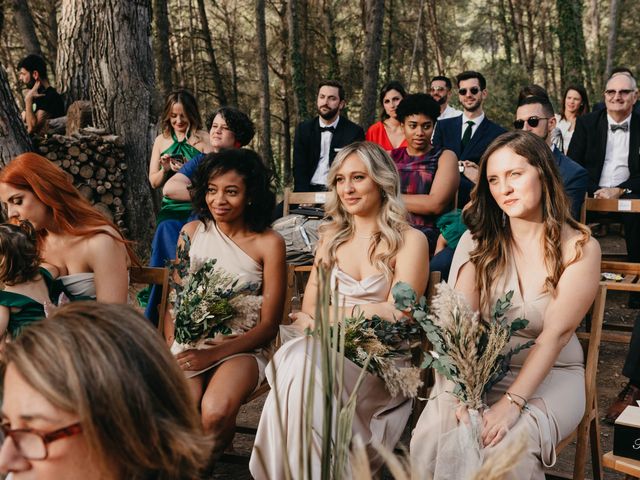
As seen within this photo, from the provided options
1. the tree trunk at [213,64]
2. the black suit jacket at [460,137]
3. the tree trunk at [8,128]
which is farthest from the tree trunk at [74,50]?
the tree trunk at [213,64]

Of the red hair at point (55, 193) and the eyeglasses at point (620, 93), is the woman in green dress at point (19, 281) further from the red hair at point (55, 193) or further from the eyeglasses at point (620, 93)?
the eyeglasses at point (620, 93)

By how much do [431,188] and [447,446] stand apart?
2287mm

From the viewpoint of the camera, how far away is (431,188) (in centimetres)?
433

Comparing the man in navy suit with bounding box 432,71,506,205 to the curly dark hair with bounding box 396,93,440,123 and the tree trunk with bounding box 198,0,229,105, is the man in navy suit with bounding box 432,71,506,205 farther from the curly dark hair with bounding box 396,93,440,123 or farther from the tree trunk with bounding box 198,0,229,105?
the tree trunk with bounding box 198,0,229,105

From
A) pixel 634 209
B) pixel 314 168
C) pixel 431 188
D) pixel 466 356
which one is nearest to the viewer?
pixel 466 356

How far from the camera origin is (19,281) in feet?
9.56

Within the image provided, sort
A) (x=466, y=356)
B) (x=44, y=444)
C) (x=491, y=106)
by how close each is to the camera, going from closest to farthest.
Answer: (x=44, y=444), (x=466, y=356), (x=491, y=106)

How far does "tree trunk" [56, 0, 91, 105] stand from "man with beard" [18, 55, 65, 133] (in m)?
0.14

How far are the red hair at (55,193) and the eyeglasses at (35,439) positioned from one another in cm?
212

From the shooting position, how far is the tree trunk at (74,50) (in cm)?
694

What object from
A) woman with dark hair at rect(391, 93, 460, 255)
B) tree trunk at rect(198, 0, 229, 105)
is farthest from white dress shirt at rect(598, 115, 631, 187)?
tree trunk at rect(198, 0, 229, 105)

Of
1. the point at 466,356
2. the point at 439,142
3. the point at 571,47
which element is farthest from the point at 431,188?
the point at 571,47

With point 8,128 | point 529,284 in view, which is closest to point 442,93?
point 8,128

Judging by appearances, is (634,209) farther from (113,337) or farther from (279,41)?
(279,41)
